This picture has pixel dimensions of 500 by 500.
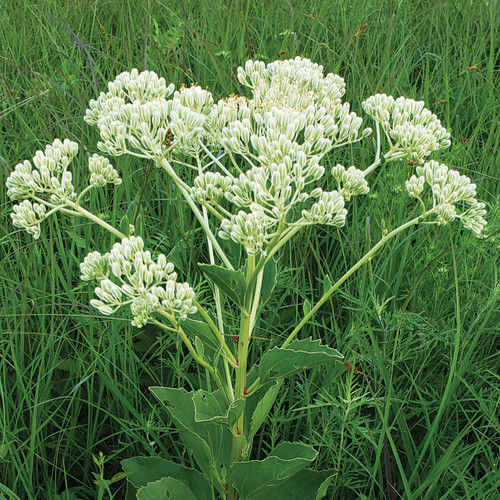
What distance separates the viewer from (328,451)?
2383 millimetres

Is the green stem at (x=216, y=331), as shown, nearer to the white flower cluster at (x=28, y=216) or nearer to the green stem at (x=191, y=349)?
the green stem at (x=191, y=349)

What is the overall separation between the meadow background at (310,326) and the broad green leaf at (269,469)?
0.74 ft

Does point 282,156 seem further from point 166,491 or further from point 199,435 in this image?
point 166,491

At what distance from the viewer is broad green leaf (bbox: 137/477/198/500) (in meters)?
1.97

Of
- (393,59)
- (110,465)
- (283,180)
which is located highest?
(283,180)

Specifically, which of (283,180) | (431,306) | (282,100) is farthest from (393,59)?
(283,180)

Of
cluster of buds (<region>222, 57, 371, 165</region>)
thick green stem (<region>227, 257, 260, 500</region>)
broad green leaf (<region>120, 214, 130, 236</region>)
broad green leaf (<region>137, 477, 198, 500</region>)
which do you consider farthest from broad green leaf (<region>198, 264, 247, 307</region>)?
broad green leaf (<region>137, 477, 198, 500</region>)

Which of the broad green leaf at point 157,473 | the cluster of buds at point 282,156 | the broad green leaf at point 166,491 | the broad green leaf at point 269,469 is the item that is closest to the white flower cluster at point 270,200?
the cluster of buds at point 282,156

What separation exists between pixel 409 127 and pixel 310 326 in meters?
1.23

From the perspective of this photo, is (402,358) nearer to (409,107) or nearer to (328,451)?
(328,451)

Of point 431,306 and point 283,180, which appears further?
point 431,306

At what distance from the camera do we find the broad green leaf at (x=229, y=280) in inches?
68.5

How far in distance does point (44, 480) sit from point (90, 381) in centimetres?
44

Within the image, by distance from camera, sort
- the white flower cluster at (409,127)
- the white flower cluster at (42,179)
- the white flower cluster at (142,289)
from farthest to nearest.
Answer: the white flower cluster at (409,127) → the white flower cluster at (42,179) → the white flower cluster at (142,289)
